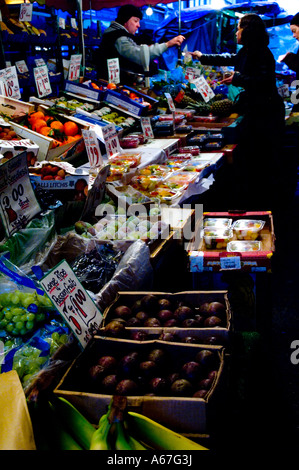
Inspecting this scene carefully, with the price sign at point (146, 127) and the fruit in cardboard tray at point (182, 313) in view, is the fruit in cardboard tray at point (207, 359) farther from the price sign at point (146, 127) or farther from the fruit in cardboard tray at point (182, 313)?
the price sign at point (146, 127)

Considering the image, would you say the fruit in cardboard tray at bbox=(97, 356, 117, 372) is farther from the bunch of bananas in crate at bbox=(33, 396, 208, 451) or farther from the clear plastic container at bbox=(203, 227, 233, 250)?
the clear plastic container at bbox=(203, 227, 233, 250)

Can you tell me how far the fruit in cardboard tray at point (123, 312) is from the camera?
82.1 inches

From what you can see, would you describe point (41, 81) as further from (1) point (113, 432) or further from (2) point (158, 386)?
(1) point (113, 432)

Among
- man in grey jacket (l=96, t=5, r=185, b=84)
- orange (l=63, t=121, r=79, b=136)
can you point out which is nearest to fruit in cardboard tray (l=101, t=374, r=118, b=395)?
orange (l=63, t=121, r=79, b=136)

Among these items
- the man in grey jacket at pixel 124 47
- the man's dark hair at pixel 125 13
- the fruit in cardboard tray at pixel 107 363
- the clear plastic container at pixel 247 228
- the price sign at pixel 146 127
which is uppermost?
the man's dark hair at pixel 125 13

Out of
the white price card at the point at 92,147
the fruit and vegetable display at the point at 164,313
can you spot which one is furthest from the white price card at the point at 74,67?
the fruit and vegetable display at the point at 164,313

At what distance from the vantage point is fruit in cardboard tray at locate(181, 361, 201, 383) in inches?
65.7

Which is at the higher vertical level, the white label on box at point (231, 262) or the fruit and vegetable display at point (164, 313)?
the fruit and vegetable display at point (164, 313)

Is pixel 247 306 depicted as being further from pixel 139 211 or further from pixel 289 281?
pixel 289 281

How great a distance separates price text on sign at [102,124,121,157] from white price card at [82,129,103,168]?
0.41 metres

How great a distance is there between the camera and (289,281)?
14.4 ft

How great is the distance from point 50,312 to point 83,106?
12.8 ft

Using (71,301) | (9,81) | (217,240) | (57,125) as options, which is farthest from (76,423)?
(9,81)

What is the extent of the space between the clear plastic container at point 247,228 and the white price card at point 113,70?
13.5 feet
